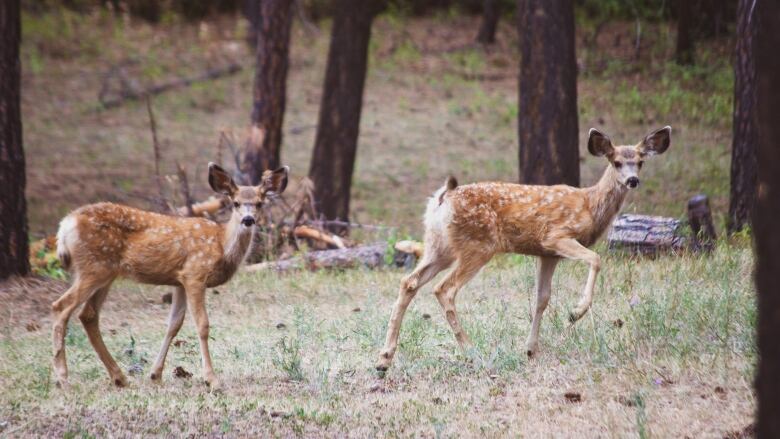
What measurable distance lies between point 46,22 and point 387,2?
10.2 meters

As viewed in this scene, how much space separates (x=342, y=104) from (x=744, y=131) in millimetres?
6994

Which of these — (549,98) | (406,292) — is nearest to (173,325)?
(406,292)

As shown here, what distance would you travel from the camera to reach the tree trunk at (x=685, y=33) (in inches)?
834

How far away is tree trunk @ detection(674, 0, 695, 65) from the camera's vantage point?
21.2 metres

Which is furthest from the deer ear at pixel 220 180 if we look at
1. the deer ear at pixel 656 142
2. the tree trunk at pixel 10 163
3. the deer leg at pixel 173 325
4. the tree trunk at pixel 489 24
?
the tree trunk at pixel 489 24

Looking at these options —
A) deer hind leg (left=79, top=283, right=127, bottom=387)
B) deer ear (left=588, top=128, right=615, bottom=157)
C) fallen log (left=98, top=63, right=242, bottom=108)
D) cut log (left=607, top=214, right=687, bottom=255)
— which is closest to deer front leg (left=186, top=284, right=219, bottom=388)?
deer hind leg (left=79, top=283, right=127, bottom=387)

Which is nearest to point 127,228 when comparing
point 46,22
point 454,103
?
point 454,103

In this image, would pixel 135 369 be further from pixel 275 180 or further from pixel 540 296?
pixel 540 296

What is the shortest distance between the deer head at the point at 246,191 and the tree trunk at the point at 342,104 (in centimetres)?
855

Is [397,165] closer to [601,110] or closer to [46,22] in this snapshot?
[601,110]

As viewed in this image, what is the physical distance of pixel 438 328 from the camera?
9695mm

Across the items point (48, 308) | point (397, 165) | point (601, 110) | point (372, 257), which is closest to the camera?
point (48, 308)

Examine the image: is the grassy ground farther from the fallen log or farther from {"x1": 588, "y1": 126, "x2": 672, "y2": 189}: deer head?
the fallen log

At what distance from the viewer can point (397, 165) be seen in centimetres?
2236
